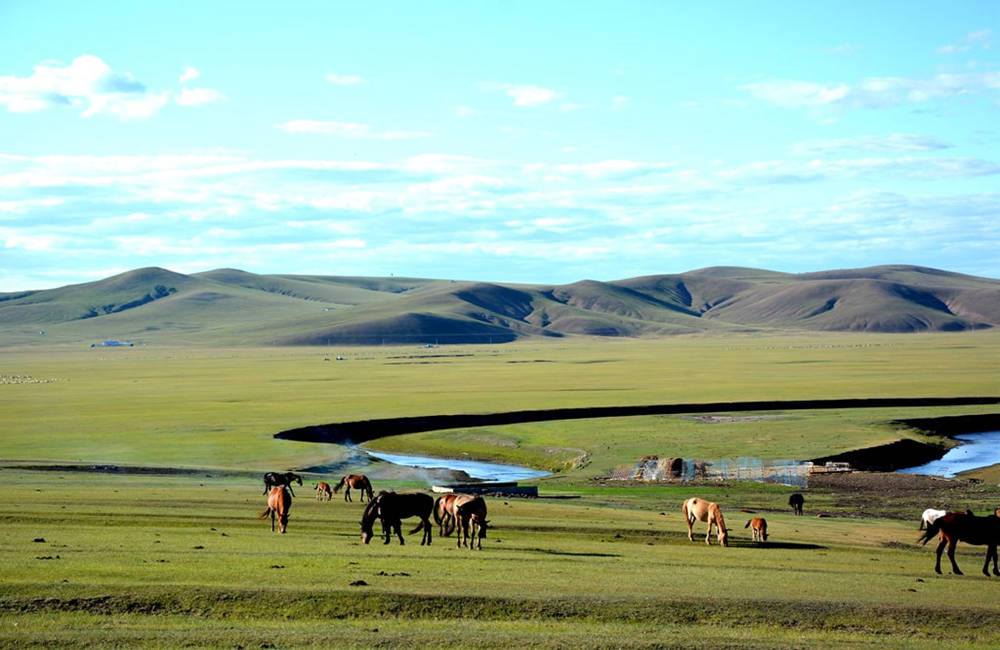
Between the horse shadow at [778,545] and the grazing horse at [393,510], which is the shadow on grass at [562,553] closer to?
the grazing horse at [393,510]

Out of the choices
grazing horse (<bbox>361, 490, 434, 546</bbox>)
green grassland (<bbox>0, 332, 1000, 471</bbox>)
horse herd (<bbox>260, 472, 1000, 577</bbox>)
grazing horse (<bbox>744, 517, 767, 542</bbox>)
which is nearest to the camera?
horse herd (<bbox>260, 472, 1000, 577</bbox>)

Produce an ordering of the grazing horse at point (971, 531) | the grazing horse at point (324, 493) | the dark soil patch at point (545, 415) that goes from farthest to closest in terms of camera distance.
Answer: the dark soil patch at point (545, 415), the grazing horse at point (324, 493), the grazing horse at point (971, 531)

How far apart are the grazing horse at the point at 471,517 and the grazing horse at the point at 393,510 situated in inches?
28.4

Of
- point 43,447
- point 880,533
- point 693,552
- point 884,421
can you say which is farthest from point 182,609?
point 884,421

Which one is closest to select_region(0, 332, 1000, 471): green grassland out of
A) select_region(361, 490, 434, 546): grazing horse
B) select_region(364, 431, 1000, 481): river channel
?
select_region(364, 431, 1000, 481): river channel

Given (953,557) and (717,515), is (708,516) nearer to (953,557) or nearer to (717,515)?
(717,515)

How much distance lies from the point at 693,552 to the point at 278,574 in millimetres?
10349

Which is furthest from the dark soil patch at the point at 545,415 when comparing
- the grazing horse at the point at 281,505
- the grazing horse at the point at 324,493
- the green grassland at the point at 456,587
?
the green grassland at the point at 456,587

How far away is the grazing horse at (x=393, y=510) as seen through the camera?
23.6 metres

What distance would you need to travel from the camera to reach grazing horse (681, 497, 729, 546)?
2552 cm

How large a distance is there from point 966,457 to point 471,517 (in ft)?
129

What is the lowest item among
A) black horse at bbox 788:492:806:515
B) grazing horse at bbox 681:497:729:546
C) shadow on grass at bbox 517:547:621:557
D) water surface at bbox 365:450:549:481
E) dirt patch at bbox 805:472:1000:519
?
water surface at bbox 365:450:549:481

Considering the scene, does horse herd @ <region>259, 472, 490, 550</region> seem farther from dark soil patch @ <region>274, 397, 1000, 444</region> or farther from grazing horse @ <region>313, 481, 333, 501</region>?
dark soil patch @ <region>274, 397, 1000, 444</region>

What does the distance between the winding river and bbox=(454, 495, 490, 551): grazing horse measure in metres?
31.0
